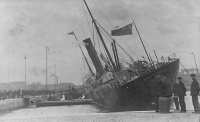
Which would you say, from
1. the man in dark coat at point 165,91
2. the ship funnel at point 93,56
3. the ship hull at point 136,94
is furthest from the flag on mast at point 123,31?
the man in dark coat at point 165,91

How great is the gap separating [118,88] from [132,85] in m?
1.31

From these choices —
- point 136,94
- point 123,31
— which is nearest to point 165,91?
point 136,94

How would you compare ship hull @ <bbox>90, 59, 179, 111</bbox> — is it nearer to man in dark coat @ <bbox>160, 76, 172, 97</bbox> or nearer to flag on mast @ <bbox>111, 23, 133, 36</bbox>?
flag on mast @ <bbox>111, 23, 133, 36</bbox>

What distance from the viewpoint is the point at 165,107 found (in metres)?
9.37

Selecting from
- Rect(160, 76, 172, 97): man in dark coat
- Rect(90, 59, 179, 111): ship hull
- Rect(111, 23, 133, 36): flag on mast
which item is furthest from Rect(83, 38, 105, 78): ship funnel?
Rect(160, 76, 172, 97): man in dark coat

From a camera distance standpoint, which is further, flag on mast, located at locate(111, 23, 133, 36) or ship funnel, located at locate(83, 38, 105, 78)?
ship funnel, located at locate(83, 38, 105, 78)

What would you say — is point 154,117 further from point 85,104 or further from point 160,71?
point 85,104

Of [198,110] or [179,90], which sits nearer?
[198,110]

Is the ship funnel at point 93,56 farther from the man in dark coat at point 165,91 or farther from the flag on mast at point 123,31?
the man in dark coat at point 165,91

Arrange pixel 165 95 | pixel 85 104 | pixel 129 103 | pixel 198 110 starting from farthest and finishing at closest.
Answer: pixel 85 104, pixel 129 103, pixel 165 95, pixel 198 110

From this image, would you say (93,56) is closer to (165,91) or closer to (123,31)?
(123,31)

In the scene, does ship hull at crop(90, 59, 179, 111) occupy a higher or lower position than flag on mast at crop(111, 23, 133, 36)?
lower

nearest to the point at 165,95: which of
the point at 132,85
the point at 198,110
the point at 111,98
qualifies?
the point at 198,110

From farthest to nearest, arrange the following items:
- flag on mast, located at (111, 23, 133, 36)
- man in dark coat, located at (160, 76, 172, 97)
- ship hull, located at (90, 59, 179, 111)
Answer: flag on mast, located at (111, 23, 133, 36)
ship hull, located at (90, 59, 179, 111)
man in dark coat, located at (160, 76, 172, 97)
